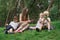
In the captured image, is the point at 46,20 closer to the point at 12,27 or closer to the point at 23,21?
the point at 23,21

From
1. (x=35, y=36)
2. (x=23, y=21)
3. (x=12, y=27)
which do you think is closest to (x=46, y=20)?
(x=23, y=21)

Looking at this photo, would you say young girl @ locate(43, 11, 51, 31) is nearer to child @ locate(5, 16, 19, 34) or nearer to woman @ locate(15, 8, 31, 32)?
woman @ locate(15, 8, 31, 32)

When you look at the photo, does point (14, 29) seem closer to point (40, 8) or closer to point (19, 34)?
point (19, 34)

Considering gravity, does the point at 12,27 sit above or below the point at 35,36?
above

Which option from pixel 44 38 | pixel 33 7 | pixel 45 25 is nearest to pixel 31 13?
pixel 33 7

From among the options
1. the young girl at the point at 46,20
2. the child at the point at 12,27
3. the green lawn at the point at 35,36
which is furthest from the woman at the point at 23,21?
the young girl at the point at 46,20

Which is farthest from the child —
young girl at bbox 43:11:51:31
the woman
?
young girl at bbox 43:11:51:31

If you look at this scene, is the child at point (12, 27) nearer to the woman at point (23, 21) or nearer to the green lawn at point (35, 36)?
the woman at point (23, 21)

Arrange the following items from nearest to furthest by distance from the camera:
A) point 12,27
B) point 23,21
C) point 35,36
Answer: point 35,36 < point 12,27 < point 23,21

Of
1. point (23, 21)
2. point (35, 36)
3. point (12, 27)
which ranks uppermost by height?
point (23, 21)

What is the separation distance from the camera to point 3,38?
755 cm

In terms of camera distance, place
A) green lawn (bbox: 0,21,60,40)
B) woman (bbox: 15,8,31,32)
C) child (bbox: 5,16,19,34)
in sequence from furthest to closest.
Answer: woman (bbox: 15,8,31,32) → child (bbox: 5,16,19,34) → green lawn (bbox: 0,21,60,40)

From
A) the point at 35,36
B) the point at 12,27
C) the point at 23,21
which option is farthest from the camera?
the point at 23,21

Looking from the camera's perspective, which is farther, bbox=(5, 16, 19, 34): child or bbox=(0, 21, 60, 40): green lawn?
bbox=(5, 16, 19, 34): child
